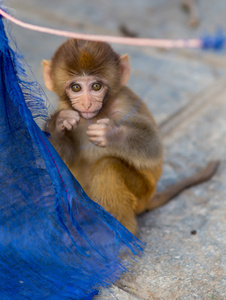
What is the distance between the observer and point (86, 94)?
2121 millimetres

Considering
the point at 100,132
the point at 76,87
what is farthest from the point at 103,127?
the point at 76,87

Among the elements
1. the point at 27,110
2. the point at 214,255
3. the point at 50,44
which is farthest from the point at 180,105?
the point at 27,110

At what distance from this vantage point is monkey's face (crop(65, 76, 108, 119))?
2.12 m

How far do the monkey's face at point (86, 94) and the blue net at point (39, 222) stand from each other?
0.94ft

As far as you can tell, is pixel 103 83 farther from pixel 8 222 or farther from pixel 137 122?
pixel 8 222

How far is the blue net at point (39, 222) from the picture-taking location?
6.19ft

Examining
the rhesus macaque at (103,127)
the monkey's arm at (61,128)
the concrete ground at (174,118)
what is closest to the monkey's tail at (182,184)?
the concrete ground at (174,118)

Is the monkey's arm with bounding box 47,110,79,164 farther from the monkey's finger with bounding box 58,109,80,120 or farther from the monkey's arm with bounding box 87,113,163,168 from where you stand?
the monkey's arm with bounding box 87,113,163,168

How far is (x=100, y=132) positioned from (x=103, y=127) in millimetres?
31

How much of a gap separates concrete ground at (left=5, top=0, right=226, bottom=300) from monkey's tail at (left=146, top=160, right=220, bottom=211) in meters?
0.04

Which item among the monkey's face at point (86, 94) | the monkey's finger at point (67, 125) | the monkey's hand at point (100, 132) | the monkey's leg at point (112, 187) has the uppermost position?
the monkey's face at point (86, 94)

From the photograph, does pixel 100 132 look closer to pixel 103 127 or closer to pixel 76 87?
pixel 103 127

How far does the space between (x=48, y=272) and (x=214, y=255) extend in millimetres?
976

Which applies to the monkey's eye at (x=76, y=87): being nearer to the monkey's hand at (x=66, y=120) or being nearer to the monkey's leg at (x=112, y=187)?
the monkey's hand at (x=66, y=120)
